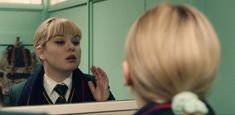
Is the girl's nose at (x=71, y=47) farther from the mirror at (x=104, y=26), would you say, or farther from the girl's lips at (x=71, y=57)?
the mirror at (x=104, y=26)

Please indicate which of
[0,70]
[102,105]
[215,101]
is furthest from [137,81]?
[0,70]

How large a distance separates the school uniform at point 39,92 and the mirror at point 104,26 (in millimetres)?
604

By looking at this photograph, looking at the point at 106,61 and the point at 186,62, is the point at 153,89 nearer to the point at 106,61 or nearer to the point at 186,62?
the point at 186,62

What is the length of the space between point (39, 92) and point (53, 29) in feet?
0.70

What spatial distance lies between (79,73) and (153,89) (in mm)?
791

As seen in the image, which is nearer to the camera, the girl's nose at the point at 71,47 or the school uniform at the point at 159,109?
the school uniform at the point at 159,109

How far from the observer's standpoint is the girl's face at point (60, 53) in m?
1.35

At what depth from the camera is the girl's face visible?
4.44 feet

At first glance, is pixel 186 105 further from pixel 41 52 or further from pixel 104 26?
pixel 104 26

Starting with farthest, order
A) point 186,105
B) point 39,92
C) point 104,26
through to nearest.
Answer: point 104,26
point 39,92
point 186,105

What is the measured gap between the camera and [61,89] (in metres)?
1.33

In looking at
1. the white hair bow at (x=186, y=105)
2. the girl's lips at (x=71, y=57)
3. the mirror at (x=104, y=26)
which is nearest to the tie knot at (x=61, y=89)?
the girl's lips at (x=71, y=57)

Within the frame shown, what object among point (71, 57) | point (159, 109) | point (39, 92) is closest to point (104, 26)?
point (71, 57)

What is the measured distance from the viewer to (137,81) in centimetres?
63
